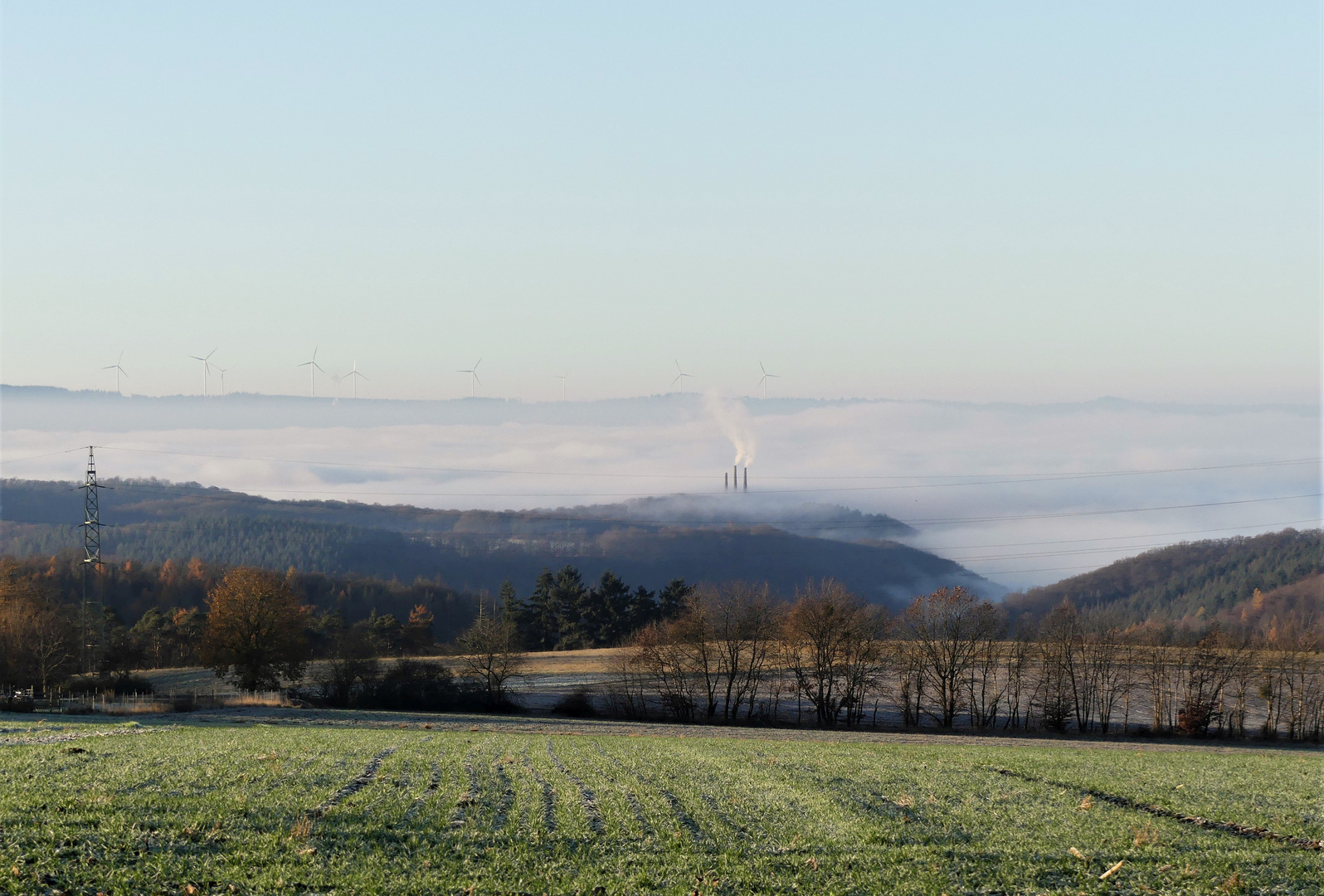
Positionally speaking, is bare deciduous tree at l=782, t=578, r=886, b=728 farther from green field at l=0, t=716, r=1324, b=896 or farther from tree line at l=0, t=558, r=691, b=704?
green field at l=0, t=716, r=1324, b=896

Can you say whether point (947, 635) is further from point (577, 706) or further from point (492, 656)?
point (492, 656)

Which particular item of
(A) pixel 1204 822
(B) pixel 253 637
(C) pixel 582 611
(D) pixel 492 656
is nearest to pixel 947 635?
(D) pixel 492 656

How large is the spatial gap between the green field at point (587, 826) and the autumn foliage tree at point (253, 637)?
6149cm

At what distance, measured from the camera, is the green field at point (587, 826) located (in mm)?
15805

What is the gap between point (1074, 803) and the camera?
2484 cm

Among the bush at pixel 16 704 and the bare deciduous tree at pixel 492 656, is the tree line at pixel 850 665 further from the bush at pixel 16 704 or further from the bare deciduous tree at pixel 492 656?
the bush at pixel 16 704

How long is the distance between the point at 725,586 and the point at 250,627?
1819 inches

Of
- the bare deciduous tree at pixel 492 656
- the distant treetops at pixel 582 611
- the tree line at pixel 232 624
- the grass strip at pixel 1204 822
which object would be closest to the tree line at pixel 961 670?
the bare deciduous tree at pixel 492 656

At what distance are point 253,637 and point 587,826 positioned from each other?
258 feet

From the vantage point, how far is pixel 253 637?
291ft

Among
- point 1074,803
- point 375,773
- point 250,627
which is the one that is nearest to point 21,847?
point 375,773

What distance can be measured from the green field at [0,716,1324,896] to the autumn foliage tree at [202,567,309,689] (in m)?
61.5

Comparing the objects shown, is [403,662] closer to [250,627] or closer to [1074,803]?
[250,627]

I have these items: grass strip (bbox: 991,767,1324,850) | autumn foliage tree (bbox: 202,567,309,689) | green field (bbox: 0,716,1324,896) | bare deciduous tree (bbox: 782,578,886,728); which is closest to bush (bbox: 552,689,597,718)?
bare deciduous tree (bbox: 782,578,886,728)
